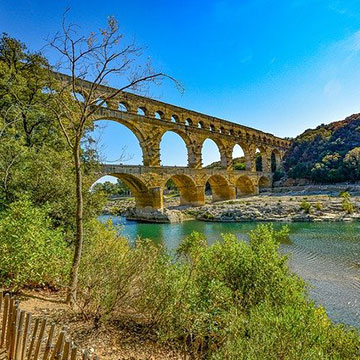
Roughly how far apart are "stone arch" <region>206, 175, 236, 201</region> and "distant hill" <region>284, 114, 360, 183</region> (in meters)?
14.3

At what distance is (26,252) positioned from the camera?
13.6ft

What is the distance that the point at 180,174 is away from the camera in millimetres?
26984

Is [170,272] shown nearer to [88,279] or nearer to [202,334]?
[202,334]

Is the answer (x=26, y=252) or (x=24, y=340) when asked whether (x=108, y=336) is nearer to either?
(x=24, y=340)

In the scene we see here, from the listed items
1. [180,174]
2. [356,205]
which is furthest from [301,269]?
[180,174]

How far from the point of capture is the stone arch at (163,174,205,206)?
28.5 m

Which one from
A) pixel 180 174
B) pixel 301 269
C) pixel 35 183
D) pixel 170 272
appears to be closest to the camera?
pixel 170 272

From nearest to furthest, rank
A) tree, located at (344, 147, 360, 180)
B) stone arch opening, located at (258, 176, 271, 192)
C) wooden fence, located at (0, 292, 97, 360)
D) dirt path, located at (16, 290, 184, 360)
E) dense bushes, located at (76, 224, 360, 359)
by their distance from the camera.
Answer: wooden fence, located at (0, 292, 97, 360) → dense bushes, located at (76, 224, 360, 359) → dirt path, located at (16, 290, 184, 360) → tree, located at (344, 147, 360, 180) → stone arch opening, located at (258, 176, 271, 192)

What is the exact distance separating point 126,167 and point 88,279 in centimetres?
1771

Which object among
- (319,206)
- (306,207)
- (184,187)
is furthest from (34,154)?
(184,187)

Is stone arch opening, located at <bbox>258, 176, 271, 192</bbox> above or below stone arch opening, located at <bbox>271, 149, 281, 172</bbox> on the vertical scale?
below

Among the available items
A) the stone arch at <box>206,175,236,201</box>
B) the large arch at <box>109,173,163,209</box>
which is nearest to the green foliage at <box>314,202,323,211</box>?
the stone arch at <box>206,175,236,201</box>

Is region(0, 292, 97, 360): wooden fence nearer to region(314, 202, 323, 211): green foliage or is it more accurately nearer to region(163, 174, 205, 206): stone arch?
region(314, 202, 323, 211): green foliage

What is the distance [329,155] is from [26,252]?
43.9m
